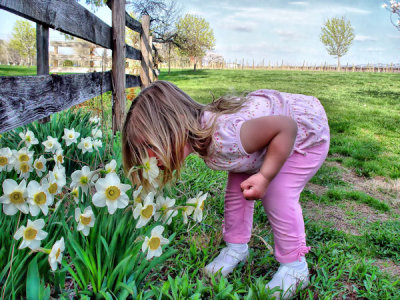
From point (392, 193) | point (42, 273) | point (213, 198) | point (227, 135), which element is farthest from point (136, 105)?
point (392, 193)

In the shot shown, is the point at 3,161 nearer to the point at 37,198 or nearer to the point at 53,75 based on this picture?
the point at 37,198

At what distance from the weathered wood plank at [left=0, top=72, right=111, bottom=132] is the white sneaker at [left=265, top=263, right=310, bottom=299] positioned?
44.5 inches

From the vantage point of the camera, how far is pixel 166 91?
5.20 feet

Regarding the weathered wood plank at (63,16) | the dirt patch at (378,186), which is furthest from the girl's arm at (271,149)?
the dirt patch at (378,186)

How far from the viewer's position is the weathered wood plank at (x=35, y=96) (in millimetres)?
1598

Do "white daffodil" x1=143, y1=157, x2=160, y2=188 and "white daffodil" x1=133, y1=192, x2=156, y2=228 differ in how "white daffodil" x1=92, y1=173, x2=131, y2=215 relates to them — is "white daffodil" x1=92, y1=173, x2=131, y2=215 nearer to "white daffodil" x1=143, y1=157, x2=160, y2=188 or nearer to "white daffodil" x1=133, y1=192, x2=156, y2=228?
"white daffodil" x1=133, y1=192, x2=156, y2=228

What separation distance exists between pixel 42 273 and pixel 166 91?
0.89 m

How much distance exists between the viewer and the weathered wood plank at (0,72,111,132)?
1.60 m

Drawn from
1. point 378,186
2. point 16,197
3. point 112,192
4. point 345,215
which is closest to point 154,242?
point 112,192

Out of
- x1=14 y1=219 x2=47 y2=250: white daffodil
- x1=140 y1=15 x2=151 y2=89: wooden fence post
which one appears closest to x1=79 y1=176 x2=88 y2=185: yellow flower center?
x1=14 y1=219 x2=47 y2=250: white daffodil

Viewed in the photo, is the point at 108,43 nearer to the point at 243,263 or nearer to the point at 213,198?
the point at 213,198

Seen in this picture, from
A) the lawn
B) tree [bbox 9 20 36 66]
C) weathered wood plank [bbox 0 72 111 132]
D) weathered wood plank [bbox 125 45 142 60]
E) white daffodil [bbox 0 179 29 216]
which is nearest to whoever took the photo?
white daffodil [bbox 0 179 29 216]

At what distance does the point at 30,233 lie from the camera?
1049 millimetres

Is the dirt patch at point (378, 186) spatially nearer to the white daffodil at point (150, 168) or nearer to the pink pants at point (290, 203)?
the pink pants at point (290, 203)
